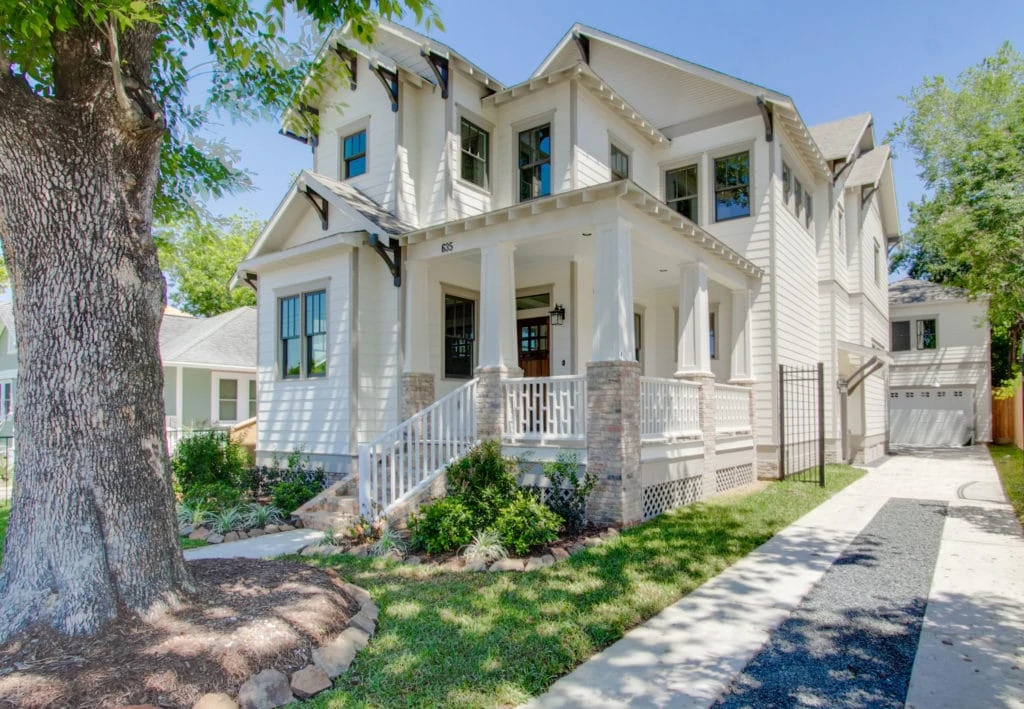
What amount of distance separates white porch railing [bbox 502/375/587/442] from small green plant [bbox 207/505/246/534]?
3817 millimetres

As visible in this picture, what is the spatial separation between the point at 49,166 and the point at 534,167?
841cm

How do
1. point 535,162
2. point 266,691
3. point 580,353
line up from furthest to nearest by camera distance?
point 535,162 → point 580,353 → point 266,691

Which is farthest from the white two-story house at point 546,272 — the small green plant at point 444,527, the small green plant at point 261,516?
the small green plant at point 261,516

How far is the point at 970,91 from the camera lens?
21.6 meters

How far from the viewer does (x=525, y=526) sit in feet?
22.0

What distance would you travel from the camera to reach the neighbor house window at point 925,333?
24594 mm

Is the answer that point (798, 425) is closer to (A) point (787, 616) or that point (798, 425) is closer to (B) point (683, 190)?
(B) point (683, 190)

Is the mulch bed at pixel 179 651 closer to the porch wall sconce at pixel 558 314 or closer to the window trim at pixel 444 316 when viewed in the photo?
the window trim at pixel 444 316

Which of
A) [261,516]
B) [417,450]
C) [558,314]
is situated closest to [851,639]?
[417,450]

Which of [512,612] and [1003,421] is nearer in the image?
[512,612]

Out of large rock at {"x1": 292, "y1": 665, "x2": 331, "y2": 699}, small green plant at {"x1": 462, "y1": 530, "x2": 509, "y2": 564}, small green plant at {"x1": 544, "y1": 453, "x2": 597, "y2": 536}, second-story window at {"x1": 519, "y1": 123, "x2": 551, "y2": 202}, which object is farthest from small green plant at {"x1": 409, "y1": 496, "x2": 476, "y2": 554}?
second-story window at {"x1": 519, "y1": 123, "x2": 551, "y2": 202}

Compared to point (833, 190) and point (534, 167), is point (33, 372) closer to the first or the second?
point (534, 167)

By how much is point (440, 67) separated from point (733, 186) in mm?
6276

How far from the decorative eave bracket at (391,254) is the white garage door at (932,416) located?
20.9 meters
